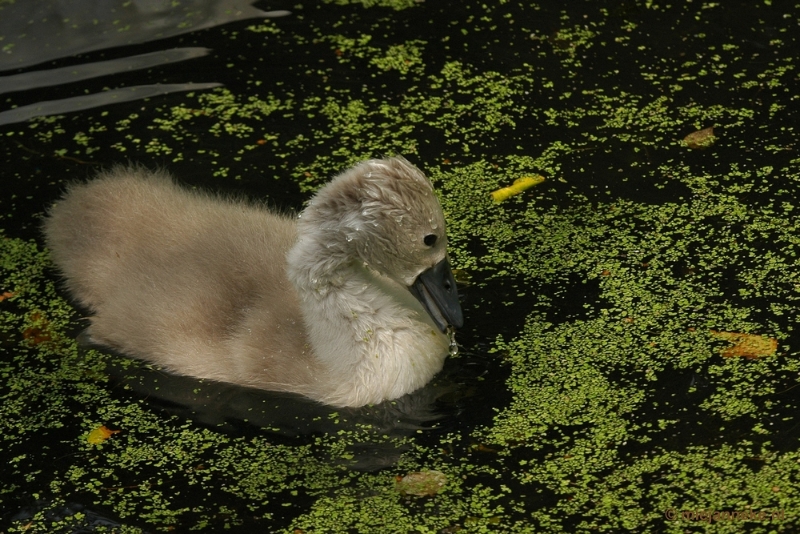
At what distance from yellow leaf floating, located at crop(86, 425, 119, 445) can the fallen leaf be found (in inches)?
42.2

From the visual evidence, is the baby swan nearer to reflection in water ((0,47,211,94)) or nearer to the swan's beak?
the swan's beak

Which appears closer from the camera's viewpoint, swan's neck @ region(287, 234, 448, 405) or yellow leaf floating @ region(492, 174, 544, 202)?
swan's neck @ region(287, 234, 448, 405)

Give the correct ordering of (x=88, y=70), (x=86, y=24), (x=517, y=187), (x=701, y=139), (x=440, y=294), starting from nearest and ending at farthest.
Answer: (x=440, y=294), (x=517, y=187), (x=701, y=139), (x=88, y=70), (x=86, y=24)

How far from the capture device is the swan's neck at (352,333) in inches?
158

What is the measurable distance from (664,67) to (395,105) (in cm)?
136

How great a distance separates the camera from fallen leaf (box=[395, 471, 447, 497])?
3.62m

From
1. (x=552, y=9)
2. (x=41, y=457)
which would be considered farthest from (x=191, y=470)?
(x=552, y=9)

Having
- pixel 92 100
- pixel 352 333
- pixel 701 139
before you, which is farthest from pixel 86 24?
pixel 701 139

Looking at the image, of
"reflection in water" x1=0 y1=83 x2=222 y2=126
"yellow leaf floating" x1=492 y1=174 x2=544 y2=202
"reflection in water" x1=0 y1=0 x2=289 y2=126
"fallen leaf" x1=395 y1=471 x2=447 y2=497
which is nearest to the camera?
"fallen leaf" x1=395 y1=471 x2=447 y2=497

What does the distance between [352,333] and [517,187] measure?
142 cm

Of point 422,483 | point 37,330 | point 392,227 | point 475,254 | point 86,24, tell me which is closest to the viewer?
point 422,483

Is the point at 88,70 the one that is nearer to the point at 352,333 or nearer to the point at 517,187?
the point at 517,187

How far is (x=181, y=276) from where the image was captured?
4312mm

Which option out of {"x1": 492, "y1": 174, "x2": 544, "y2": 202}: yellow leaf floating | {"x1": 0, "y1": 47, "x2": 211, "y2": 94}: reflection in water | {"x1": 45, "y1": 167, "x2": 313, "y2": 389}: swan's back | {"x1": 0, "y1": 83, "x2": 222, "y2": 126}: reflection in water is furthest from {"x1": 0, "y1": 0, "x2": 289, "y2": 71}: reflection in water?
{"x1": 492, "y1": 174, "x2": 544, "y2": 202}: yellow leaf floating
